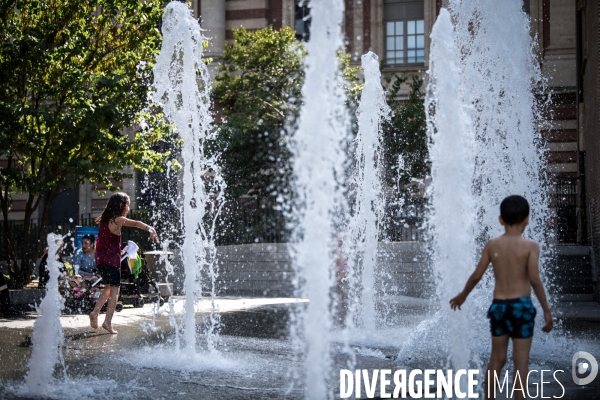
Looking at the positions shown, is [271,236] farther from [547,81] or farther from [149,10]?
[547,81]

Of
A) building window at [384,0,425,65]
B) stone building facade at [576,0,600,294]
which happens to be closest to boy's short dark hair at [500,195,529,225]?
stone building facade at [576,0,600,294]

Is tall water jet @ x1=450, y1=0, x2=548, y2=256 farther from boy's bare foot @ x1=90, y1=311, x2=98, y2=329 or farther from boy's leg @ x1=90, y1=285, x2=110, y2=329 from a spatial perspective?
boy's bare foot @ x1=90, y1=311, x2=98, y2=329

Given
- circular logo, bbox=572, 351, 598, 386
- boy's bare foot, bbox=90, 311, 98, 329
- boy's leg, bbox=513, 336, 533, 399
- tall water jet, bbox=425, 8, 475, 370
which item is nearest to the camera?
boy's leg, bbox=513, 336, 533, 399

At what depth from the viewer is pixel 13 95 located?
583 inches

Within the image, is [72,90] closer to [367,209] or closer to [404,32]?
[367,209]

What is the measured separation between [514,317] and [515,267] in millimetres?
309

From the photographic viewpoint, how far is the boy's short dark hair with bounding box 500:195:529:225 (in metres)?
5.18

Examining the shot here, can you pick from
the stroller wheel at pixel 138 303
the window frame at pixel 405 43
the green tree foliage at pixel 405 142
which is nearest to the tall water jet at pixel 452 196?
the stroller wheel at pixel 138 303

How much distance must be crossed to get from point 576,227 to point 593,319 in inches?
345

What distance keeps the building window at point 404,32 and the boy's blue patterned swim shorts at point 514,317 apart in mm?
21776

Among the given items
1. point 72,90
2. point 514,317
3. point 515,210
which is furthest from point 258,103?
point 514,317

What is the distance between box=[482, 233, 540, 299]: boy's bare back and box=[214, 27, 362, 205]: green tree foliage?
16517 mm

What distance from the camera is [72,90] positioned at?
555 inches

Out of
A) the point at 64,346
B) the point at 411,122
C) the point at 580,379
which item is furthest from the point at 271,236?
the point at 580,379
